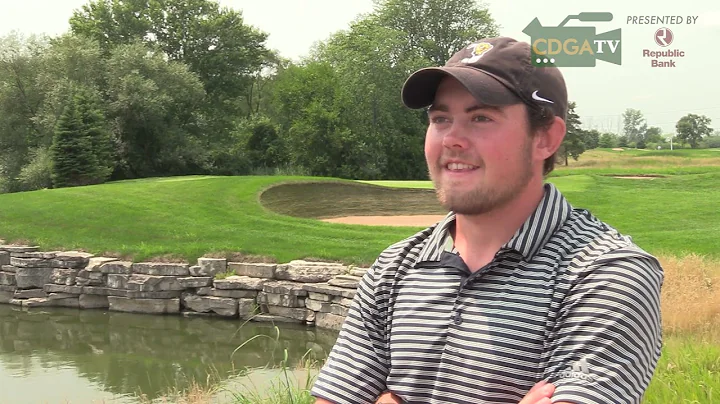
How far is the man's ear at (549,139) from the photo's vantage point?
1.61 metres

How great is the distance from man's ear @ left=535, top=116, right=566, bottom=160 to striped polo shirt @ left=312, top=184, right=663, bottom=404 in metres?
0.10

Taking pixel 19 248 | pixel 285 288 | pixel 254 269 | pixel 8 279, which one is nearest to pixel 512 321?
pixel 285 288

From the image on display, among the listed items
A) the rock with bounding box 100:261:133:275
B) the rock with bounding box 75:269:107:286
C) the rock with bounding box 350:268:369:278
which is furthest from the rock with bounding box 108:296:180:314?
the rock with bounding box 350:268:369:278

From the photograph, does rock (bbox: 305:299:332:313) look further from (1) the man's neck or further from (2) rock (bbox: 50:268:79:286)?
(1) the man's neck

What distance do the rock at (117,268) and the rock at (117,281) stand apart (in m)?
0.06

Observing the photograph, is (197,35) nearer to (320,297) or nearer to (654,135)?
(320,297)

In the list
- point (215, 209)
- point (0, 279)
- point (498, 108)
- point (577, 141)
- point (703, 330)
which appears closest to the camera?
point (498, 108)

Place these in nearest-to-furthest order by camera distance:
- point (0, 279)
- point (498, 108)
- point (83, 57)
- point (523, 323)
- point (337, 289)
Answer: point (523, 323)
point (498, 108)
point (337, 289)
point (0, 279)
point (83, 57)

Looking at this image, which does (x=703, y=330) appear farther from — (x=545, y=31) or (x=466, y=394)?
(x=466, y=394)

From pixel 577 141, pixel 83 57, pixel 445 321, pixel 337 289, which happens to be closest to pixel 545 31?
pixel 445 321

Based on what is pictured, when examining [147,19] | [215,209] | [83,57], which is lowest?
[215,209]

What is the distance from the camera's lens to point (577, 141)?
31500mm

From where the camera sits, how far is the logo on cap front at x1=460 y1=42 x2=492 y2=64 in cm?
160

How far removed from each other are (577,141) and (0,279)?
26575mm
